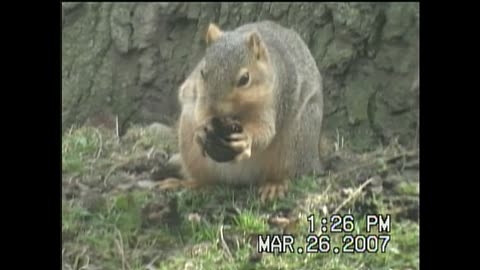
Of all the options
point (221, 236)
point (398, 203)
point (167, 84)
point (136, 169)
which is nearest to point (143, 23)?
point (167, 84)

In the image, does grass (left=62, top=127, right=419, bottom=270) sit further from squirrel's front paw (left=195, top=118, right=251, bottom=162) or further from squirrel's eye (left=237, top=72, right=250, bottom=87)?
squirrel's eye (left=237, top=72, right=250, bottom=87)

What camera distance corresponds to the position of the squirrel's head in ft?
12.9

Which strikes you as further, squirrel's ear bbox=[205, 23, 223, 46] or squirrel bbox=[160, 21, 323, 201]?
squirrel's ear bbox=[205, 23, 223, 46]

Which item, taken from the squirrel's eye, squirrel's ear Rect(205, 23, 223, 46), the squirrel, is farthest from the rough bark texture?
the squirrel's eye

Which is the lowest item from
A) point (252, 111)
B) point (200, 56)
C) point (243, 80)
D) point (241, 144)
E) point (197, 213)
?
point (197, 213)

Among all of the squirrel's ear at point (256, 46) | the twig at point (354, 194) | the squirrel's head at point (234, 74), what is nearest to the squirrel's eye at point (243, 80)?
the squirrel's head at point (234, 74)

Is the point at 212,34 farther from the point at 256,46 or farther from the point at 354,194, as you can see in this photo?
the point at 354,194

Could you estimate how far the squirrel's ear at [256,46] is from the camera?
13.4ft

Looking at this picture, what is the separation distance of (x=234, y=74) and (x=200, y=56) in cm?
44

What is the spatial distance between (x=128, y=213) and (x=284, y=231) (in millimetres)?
610

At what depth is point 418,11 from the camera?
4.43m

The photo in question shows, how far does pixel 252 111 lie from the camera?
4043 mm

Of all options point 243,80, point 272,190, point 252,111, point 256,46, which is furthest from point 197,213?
point 256,46
